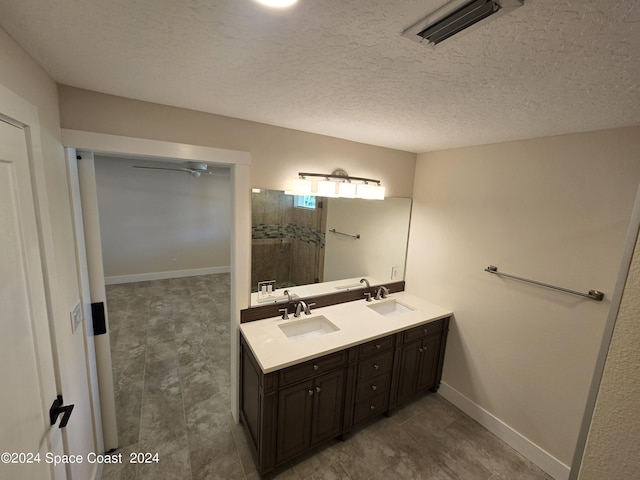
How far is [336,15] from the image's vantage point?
0.77m

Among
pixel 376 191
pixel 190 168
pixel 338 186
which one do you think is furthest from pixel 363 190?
pixel 190 168

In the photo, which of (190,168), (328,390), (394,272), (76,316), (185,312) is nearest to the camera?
(76,316)

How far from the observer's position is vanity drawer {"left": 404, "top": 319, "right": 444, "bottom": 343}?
7.59 ft

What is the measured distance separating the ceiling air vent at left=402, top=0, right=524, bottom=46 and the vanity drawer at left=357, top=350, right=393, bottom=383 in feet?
6.53

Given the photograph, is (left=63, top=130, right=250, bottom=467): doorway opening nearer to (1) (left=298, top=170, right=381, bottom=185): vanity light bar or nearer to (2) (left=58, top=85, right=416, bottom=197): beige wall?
(2) (left=58, top=85, right=416, bottom=197): beige wall

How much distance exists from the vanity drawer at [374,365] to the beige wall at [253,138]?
1.53 m

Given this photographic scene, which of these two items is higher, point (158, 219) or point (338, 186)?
point (338, 186)

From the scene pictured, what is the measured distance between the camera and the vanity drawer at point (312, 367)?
5.58 feet

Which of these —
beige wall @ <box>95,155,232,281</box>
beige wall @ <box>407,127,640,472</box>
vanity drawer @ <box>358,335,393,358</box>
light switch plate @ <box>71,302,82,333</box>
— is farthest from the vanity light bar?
beige wall @ <box>95,155,232,281</box>

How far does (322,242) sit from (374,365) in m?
1.19

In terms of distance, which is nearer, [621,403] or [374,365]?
[621,403]

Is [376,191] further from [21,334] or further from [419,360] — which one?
[21,334]

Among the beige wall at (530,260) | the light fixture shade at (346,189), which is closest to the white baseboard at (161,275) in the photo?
the light fixture shade at (346,189)

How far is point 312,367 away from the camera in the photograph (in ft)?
5.88
